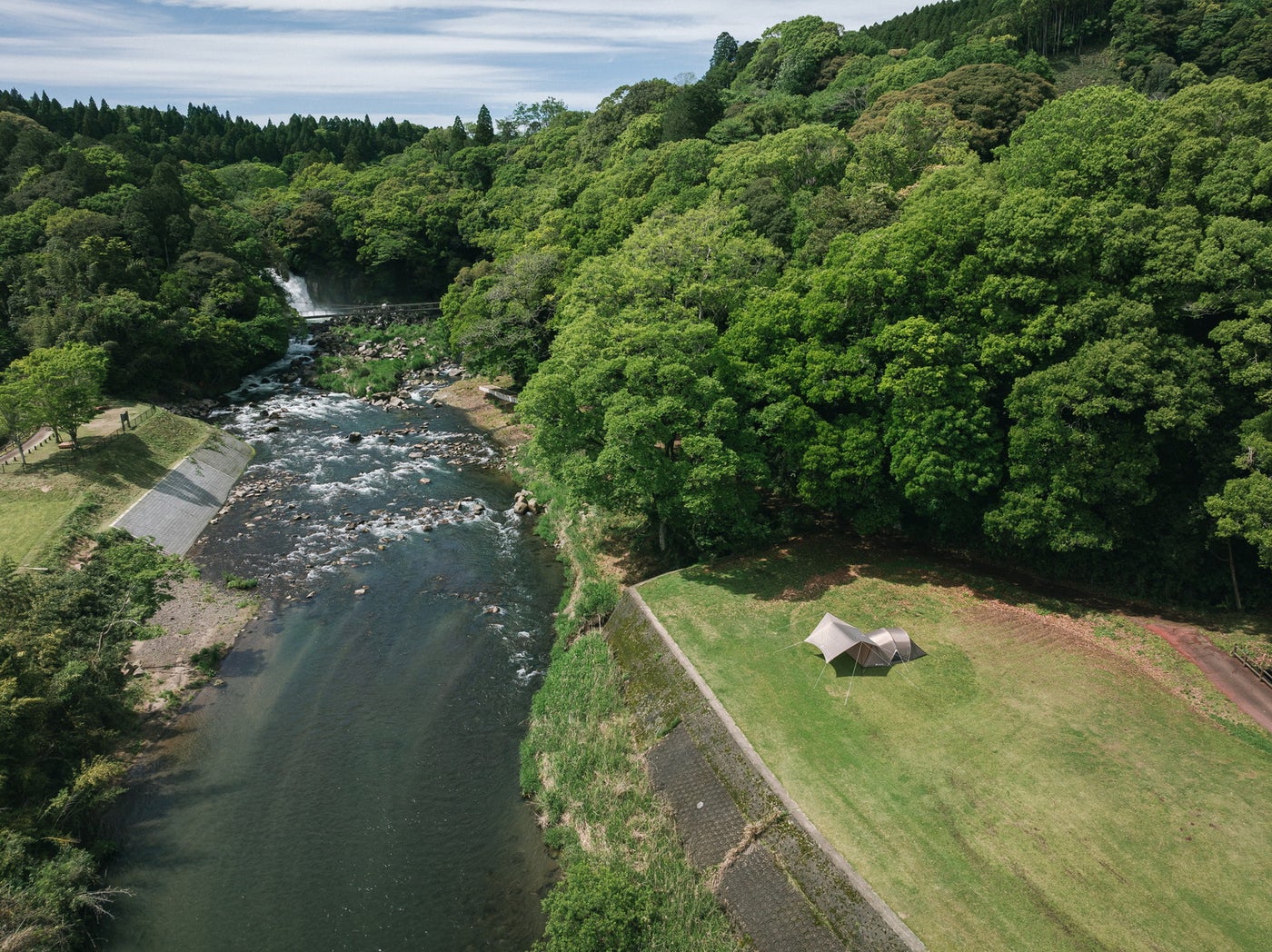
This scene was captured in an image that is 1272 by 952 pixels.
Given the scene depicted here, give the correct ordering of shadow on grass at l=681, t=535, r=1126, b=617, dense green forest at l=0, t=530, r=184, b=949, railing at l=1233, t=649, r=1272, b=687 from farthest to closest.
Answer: shadow on grass at l=681, t=535, r=1126, b=617 → railing at l=1233, t=649, r=1272, b=687 → dense green forest at l=0, t=530, r=184, b=949

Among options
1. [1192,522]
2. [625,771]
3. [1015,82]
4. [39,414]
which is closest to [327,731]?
[625,771]

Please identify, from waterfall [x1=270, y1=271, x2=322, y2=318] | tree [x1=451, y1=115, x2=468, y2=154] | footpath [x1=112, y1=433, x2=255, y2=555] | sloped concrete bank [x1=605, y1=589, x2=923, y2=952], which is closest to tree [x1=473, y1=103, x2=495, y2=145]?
tree [x1=451, y1=115, x2=468, y2=154]

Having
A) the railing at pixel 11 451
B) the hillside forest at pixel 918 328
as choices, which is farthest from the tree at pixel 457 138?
the railing at pixel 11 451

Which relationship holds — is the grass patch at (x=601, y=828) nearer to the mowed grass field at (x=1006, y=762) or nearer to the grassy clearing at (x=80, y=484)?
the mowed grass field at (x=1006, y=762)

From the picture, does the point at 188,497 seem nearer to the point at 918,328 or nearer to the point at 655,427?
the point at 655,427

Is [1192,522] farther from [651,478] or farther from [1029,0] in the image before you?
[1029,0]

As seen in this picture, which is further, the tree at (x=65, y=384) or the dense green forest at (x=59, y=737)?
the tree at (x=65, y=384)

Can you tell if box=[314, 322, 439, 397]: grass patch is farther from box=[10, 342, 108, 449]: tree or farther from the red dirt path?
the red dirt path
